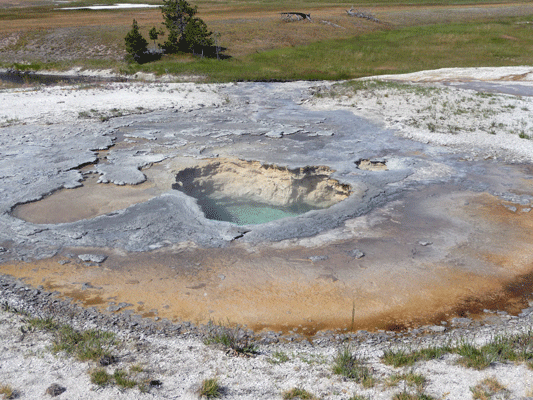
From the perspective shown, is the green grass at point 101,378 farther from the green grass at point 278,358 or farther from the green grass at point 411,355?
the green grass at point 411,355

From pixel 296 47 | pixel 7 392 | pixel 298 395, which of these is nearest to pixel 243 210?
pixel 298 395

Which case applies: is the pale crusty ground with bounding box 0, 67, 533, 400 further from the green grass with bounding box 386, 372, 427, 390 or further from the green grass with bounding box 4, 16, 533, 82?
the green grass with bounding box 4, 16, 533, 82

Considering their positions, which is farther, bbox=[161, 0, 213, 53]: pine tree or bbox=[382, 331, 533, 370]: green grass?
bbox=[161, 0, 213, 53]: pine tree

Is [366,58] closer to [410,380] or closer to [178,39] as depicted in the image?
[178,39]

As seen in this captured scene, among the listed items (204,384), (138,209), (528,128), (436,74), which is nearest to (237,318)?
(204,384)

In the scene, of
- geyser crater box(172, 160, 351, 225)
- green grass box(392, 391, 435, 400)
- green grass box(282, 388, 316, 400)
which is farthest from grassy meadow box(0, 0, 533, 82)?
green grass box(392, 391, 435, 400)

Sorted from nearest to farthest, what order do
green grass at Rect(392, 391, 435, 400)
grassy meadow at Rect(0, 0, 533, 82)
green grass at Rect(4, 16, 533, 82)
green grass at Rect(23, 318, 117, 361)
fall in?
green grass at Rect(392, 391, 435, 400) < green grass at Rect(23, 318, 117, 361) < green grass at Rect(4, 16, 533, 82) < grassy meadow at Rect(0, 0, 533, 82)

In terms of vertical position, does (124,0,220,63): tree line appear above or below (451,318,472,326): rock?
above

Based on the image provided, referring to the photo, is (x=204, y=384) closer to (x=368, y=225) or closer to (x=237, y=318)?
(x=237, y=318)

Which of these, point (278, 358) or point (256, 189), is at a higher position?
point (256, 189)
